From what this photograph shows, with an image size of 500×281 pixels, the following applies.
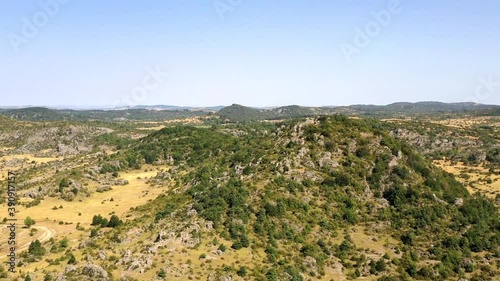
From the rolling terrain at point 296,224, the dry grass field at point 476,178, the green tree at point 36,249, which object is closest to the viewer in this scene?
the rolling terrain at point 296,224

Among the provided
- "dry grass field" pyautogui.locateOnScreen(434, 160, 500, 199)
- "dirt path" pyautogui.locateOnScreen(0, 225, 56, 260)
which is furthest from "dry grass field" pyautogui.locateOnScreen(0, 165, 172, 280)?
"dry grass field" pyautogui.locateOnScreen(434, 160, 500, 199)

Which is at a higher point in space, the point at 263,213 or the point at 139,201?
the point at 263,213

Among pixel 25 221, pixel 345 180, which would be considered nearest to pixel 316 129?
pixel 345 180

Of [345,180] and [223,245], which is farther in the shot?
[345,180]

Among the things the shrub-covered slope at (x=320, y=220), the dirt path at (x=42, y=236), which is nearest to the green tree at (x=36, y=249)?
the dirt path at (x=42, y=236)

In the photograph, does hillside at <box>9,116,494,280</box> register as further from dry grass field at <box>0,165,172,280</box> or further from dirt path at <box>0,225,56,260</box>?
dirt path at <box>0,225,56,260</box>

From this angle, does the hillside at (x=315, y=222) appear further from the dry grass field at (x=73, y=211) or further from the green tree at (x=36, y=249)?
the green tree at (x=36, y=249)

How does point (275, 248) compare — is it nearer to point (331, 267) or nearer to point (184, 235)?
point (331, 267)

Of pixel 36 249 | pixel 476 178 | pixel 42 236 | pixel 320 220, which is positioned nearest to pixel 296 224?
pixel 320 220
